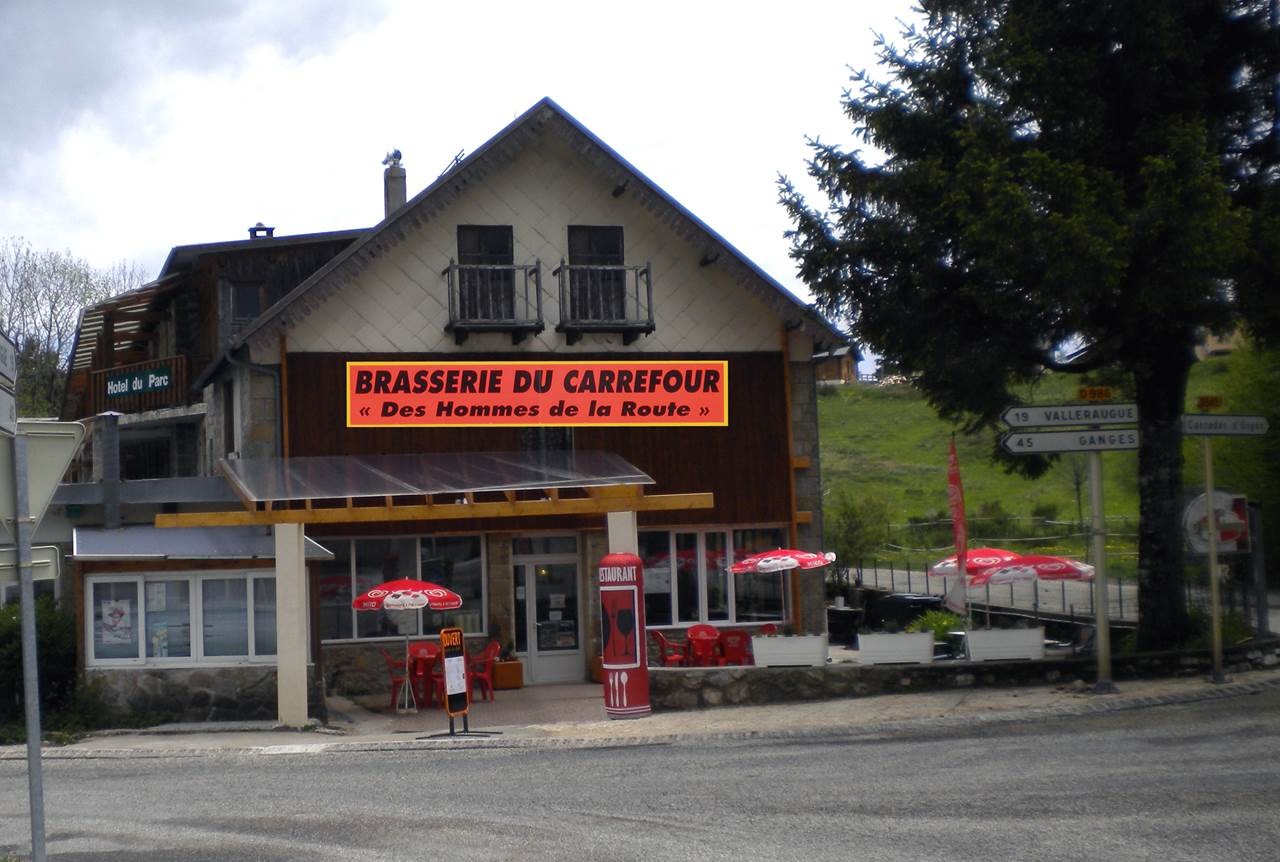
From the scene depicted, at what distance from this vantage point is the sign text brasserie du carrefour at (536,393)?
23.2 meters

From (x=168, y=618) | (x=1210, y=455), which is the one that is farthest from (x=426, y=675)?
(x=1210, y=455)

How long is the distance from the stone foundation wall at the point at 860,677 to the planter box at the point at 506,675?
15.9ft

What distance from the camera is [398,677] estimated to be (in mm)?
21297

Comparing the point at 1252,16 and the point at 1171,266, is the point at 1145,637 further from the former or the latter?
the point at 1252,16

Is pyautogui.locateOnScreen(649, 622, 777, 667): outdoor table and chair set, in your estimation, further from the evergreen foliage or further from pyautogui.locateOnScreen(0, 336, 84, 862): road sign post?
pyautogui.locateOnScreen(0, 336, 84, 862): road sign post

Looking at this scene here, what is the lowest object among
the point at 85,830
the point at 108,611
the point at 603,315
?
the point at 85,830

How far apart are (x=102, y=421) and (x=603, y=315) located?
821cm

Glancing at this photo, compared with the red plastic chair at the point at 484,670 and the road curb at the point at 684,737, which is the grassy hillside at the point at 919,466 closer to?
the red plastic chair at the point at 484,670

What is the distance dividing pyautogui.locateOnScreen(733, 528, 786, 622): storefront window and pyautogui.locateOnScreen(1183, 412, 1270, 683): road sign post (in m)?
8.60

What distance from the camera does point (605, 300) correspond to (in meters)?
24.1

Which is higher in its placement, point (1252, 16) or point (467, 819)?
point (1252, 16)

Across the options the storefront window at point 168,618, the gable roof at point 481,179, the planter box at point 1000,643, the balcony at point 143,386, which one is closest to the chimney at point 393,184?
the balcony at point 143,386

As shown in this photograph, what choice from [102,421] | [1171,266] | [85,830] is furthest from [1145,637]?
[102,421]

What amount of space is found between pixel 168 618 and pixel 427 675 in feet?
12.8
